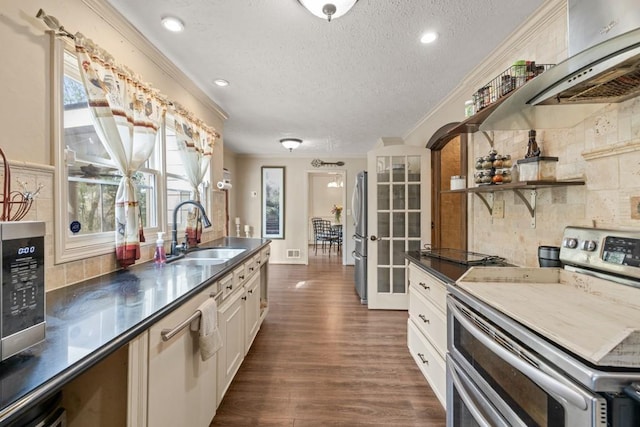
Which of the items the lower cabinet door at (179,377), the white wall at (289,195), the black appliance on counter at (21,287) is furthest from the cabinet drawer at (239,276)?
the white wall at (289,195)

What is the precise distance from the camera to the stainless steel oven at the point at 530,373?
0.62 metres

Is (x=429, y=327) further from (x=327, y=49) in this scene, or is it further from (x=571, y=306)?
(x=327, y=49)

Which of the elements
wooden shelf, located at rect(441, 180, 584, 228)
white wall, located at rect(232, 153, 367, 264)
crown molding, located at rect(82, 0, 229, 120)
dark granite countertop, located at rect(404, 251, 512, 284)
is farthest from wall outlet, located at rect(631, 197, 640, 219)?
white wall, located at rect(232, 153, 367, 264)

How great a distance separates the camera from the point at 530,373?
790 mm

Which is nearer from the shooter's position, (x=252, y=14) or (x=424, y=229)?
(x=252, y=14)

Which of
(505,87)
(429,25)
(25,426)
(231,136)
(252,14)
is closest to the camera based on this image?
(25,426)

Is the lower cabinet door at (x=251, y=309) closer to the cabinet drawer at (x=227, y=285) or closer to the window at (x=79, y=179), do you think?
the cabinet drawer at (x=227, y=285)

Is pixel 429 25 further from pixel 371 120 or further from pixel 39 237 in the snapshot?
pixel 39 237

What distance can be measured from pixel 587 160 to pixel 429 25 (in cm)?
124

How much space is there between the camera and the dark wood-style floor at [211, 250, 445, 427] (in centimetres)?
171

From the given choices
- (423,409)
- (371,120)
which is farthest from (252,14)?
(423,409)

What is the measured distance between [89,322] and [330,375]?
171 cm

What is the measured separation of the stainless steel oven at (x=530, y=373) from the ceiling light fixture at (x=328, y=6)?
62.4 inches

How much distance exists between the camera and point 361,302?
3750 mm
